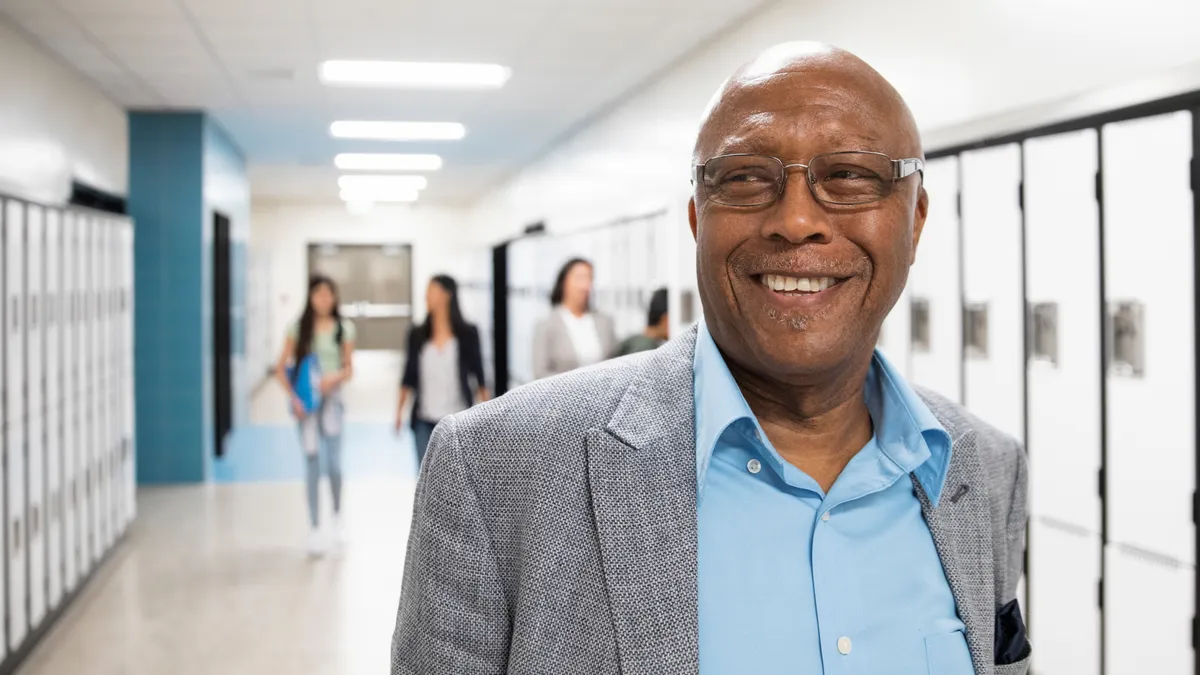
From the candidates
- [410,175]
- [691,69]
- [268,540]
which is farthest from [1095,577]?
[410,175]

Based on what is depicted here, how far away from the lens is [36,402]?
4.68 m

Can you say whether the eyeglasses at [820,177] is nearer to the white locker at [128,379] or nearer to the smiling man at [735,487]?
the smiling man at [735,487]

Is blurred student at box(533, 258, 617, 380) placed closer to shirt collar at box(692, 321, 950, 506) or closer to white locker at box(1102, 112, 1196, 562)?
white locker at box(1102, 112, 1196, 562)

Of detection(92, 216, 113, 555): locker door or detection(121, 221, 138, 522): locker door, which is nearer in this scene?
detection(92, 216, 113, 555): locker door

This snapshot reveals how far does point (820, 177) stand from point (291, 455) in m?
9.58

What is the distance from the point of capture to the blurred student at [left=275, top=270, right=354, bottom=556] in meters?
6.13

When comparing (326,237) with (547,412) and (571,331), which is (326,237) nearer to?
(571,331)

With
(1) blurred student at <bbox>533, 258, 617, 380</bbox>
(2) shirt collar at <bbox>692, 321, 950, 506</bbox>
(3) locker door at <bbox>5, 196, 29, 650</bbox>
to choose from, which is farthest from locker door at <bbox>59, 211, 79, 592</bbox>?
(2) shirt collar at <bbox>692, 321, 950, 506</bbox>

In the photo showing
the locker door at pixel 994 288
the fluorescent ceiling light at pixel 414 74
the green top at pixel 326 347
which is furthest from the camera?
the fluorescent ceiling light at pixel 414 74

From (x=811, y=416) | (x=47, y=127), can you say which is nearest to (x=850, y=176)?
(x=811, y=416)

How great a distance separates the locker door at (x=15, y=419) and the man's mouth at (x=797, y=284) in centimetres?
398

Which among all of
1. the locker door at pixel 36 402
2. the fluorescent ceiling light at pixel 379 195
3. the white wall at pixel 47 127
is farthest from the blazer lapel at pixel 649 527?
the fluorescent ceiling light at pixel 379 195

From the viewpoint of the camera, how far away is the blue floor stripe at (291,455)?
8896mm

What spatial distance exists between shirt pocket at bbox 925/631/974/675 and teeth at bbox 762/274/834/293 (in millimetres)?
410
